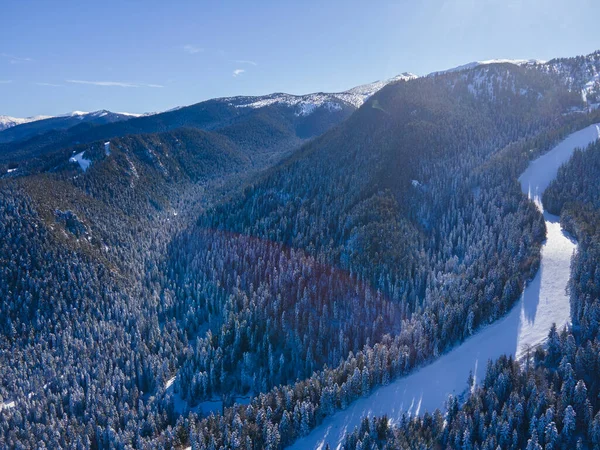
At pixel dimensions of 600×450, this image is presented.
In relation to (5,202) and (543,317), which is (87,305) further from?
(543,317)

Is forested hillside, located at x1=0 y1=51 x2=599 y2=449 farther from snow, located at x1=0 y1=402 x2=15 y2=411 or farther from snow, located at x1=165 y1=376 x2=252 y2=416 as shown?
snow, located at x1=0 y1=402 x2=15 y2=411

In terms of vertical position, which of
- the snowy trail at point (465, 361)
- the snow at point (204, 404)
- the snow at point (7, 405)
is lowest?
the snow at point (204, 404)

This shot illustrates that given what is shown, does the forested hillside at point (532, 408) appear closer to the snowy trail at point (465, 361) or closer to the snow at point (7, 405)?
the snowy trail at point (465, 361)

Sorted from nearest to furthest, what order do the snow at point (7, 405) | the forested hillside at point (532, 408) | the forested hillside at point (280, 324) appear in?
the forested hillside at point (532, 408), the forested hillside at point (280, 324), the snow at point (7, 405)

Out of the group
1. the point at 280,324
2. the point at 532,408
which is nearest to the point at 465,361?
the point at 532,408

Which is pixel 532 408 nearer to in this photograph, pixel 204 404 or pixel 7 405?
pixel 204 404

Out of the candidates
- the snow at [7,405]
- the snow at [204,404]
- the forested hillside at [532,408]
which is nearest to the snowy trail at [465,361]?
the forested hillside at [532,408]

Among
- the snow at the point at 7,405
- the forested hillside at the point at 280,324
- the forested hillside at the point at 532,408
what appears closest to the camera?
the forested hillside at the point at 532,408

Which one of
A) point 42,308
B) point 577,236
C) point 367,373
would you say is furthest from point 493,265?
point 42,308

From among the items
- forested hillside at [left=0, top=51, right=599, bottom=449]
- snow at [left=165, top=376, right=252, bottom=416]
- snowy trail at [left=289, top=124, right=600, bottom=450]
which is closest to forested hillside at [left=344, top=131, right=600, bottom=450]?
forested hillside at [left=0, top=51, right=599, bottom=449]
